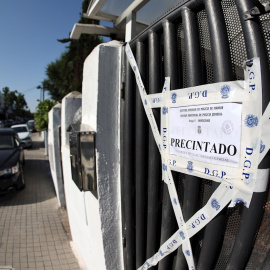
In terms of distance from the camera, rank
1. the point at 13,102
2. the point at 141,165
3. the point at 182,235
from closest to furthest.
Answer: the point at 182,235 < the point at 141,165 < the point at 13,102

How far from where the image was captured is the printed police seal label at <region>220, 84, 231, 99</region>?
1234mm

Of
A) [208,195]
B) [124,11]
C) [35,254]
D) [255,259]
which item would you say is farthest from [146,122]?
[35,254]

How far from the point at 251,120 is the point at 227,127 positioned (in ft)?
0.44

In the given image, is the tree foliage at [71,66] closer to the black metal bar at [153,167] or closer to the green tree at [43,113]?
the green tree at [43,113]

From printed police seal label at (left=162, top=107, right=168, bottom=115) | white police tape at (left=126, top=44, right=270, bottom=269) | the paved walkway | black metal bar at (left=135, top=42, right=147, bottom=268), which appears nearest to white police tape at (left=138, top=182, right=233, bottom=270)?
white police tape at (left=126, top=44, right=270, bottom=269)

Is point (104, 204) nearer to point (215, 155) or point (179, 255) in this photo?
point (179, 255)

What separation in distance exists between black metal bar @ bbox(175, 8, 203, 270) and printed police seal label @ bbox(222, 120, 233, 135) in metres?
0.33

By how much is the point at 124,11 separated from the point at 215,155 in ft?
6.66

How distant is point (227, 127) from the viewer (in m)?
1.25

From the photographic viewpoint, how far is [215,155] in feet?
4.36

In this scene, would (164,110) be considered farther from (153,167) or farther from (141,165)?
(141,165)

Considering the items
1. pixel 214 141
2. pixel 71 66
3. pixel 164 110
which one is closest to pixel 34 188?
pixel 164 110

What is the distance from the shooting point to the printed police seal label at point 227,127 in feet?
4.04

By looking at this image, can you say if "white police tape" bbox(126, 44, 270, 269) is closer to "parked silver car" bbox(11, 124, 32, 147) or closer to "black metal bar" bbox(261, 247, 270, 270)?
"black metal bar" bbox(261, 247, 270, 270)
